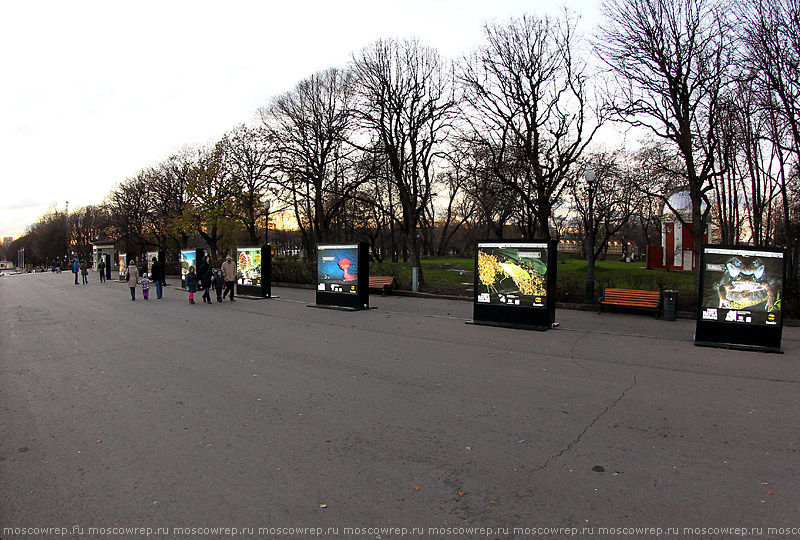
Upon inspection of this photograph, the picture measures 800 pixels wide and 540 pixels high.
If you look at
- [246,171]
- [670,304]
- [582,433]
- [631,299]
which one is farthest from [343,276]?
[246,171]

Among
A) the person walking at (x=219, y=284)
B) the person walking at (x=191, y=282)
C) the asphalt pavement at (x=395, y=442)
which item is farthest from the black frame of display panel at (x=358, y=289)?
the asphalt pavement at (x=395, y=442)

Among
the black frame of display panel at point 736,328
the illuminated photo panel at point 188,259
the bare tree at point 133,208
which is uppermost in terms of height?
the bare tree at point 133,208

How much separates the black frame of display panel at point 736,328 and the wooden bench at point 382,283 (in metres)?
13.8

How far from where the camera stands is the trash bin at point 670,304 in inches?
579

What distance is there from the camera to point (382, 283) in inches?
906

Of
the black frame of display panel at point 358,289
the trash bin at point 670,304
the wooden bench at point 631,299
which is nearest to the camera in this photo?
the trash bin at point 670,304

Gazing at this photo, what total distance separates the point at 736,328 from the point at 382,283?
48.5 ft

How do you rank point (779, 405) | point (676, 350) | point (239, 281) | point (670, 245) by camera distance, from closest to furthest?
1. point (779, 405)
2. point (676, 350)
3. point (239, 281)
4. point (670, 245)

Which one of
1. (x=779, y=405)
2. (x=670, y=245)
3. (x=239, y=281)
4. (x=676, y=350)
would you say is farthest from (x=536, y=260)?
(x=670, y=245)

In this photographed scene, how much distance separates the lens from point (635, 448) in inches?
189

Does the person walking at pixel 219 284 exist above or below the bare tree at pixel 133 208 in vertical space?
below

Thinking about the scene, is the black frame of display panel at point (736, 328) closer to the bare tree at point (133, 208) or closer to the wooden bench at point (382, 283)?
the wooden bench at point (382, 283)

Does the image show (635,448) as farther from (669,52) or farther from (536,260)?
(669,52)

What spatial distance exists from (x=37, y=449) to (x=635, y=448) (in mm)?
5737
